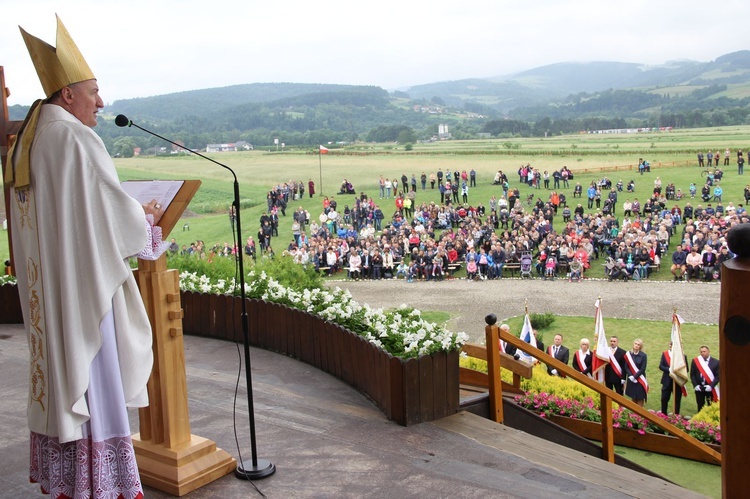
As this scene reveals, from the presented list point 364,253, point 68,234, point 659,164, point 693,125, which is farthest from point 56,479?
point 693,125

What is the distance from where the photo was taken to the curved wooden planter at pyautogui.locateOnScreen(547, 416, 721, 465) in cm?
745

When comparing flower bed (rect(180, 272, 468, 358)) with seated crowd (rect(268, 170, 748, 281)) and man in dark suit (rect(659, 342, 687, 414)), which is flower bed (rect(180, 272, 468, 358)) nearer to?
man in dark suit (rect(659, 342, 687, 414))

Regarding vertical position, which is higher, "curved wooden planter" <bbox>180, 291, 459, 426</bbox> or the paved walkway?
"curved wooden planter" <bbox>180, 291, 459, 426</bbox>

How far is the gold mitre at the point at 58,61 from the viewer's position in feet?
10.4

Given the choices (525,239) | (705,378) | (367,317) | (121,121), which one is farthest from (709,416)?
(525,239)

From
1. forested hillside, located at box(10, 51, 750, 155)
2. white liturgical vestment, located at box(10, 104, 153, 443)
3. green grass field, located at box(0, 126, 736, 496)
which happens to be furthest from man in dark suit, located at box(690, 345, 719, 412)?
forested hillside, located at box(10, 51, 750, 155)

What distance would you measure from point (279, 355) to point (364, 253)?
17.5 meters

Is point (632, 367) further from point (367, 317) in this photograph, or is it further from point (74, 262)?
point (74, 262)

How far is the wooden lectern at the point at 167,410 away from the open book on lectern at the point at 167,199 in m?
0.34

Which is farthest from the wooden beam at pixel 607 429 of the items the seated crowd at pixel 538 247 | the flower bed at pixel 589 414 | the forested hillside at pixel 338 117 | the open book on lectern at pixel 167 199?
the forested hillside at pixel 338 117

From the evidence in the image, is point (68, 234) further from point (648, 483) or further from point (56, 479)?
point (648, 483)

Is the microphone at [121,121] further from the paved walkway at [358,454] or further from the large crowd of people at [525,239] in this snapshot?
the large crowd of people at [525,239]

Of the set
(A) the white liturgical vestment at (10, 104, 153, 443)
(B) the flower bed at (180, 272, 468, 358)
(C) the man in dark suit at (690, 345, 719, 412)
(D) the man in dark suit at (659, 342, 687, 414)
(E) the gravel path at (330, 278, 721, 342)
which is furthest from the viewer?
(E) the gravel path at (330, 278, 721, 342)

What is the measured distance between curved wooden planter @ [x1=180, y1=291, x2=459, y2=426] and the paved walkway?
4.5 inches
